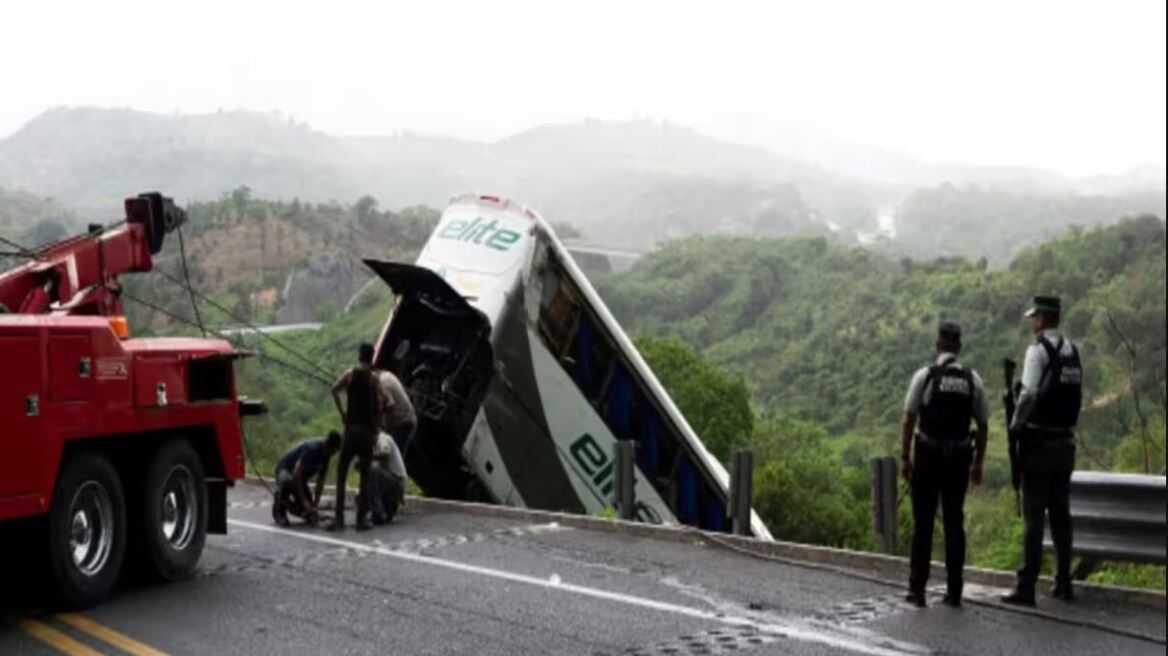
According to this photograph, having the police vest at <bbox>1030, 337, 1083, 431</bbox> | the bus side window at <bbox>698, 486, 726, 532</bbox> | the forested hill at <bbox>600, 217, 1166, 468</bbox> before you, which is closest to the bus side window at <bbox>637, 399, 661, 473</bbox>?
the bus side window at <bbox>698, 486, 726, 532</bbox>

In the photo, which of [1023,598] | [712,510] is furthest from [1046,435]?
[712,510]

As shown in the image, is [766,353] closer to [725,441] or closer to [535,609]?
[725,441]

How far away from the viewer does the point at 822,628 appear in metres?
7.31

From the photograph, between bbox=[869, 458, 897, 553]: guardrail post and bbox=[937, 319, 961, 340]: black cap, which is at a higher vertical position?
bbox=[937, 319, 961, 340]: black cap

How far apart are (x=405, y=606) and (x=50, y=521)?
2.18 metres

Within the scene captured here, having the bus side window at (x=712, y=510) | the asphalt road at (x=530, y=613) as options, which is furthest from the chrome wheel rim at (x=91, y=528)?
the bus side window at (x=712, y=510)

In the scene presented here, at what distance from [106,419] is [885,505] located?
597cm

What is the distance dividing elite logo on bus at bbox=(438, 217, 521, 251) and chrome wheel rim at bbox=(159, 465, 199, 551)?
634 cm

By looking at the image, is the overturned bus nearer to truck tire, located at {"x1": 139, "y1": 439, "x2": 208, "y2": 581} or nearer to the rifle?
truck tire, located at {"x1": 139, "y1": 439, "x2": 208, "y2": 581}

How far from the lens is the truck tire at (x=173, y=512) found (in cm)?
866

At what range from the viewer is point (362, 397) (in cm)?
1180

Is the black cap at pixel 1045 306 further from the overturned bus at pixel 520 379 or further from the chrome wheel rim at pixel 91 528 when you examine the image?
the overturned bus at pixel 520 379

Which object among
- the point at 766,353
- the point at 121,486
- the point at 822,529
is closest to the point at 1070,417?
the point at 121,486

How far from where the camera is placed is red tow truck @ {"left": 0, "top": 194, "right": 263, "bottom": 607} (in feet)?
24.0
